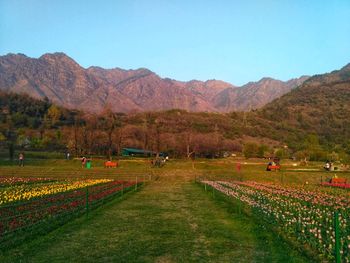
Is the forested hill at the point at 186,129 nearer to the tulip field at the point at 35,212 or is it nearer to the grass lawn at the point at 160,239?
the tulip field at the point at 35,212

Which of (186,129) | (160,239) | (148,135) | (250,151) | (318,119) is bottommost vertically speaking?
(160,239)

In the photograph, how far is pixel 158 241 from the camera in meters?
11.7

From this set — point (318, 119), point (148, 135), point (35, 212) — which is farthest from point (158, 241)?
point (318, 119)

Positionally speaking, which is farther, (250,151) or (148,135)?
(148,135)

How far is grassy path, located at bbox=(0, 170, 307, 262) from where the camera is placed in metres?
9.88

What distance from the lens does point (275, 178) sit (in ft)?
146

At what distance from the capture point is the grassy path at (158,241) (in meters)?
9.88

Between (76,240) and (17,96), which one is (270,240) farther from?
(17,96)

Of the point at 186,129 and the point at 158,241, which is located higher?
the point at 186,129

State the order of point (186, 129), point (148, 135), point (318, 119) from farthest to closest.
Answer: point (318, 119)
point (186, 129)
point (148, 135)

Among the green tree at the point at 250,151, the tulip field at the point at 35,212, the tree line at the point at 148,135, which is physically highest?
the tree line at the point at 148,135

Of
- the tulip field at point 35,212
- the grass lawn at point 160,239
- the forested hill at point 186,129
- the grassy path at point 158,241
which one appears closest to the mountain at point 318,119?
the forested hill at point 186,129

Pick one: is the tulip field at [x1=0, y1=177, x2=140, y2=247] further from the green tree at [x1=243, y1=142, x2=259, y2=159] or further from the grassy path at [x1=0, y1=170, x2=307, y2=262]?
the green tree at [x1=243, y1=142, x2=259, y2=159]

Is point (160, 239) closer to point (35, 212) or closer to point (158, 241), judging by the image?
point (158, 241)
